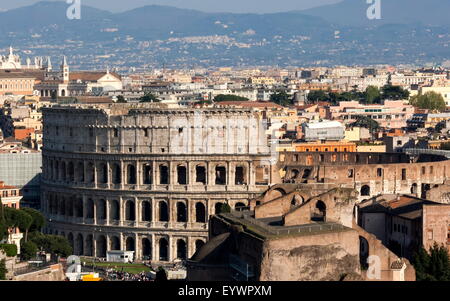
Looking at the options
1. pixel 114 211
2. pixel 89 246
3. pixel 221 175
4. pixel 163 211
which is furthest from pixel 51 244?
pixel 221 175

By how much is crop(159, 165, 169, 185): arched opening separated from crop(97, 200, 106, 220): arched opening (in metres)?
4.76

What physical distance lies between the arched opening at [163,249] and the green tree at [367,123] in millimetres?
65302

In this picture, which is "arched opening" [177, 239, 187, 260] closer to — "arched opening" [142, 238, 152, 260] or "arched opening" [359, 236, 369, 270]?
"arched opening" [142, 238, 152, 260]

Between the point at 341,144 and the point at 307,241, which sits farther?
the point at 341,144

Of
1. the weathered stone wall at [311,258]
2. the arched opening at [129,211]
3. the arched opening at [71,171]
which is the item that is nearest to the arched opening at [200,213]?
the arched opening at [129,211]

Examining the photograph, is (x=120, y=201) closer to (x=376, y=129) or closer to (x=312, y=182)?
(x=312, y=182)

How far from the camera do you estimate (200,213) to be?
4513 inches

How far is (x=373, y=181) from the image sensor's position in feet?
377

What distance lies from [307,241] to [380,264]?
5.82 meters

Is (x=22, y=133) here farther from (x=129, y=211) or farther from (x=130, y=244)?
(x=130, y=244)

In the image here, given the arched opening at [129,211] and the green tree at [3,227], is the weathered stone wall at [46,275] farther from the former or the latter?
the arched opening at [129,211]
